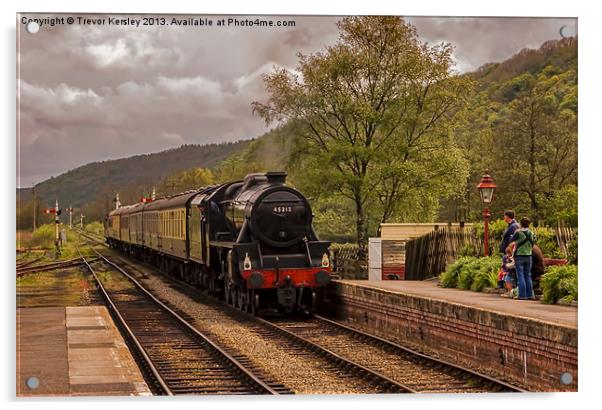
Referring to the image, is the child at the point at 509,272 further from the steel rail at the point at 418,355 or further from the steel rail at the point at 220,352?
the steel rail at the point at 220,352

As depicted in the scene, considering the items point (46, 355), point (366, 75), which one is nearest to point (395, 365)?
point (46, 355)

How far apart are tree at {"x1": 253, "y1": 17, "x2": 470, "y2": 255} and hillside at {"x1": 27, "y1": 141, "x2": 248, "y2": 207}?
1338 mm

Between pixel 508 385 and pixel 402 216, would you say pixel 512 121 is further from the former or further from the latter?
pixel 508 385

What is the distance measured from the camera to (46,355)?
1363 cm

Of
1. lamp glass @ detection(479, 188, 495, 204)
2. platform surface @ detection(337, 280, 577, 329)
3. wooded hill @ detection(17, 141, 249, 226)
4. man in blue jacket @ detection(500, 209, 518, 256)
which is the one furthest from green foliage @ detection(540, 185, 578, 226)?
wooded hill @ detection(17, 141, 249, 226)

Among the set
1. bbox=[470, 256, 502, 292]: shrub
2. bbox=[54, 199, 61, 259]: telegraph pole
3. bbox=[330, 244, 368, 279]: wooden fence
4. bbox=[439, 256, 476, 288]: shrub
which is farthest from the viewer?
bbox=[330, 244, 368, 279]: wooden fence

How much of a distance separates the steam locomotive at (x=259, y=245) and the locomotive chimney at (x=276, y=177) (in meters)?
0.01

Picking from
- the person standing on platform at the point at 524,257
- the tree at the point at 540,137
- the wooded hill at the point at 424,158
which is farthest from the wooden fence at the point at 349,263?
the person standing on platform at the point at 524,257

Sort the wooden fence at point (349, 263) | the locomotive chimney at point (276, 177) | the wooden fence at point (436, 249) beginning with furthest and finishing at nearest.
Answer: the wooden fence at point (349, 263) → the wooden fence at point (436, 249) → the locomotive chimney at point (276, 177)

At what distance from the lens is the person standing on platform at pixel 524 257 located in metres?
16.3

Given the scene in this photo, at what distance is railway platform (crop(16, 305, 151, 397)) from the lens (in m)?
12.6

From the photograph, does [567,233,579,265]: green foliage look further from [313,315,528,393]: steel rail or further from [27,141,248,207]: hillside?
[27,141,248,207]: hillside

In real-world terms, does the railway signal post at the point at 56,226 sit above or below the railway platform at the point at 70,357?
above

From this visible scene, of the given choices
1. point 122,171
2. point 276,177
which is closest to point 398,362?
point 122,171
